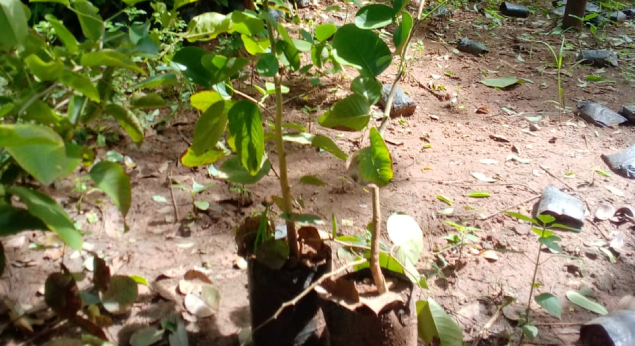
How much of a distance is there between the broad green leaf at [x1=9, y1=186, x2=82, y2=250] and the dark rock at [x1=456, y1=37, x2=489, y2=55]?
11.3ft

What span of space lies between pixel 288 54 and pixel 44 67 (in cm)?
46

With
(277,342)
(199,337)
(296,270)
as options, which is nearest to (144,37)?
(296,270)

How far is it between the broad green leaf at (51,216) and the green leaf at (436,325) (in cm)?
84

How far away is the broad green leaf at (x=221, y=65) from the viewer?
3.43ft

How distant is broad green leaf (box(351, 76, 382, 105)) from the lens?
1.15m

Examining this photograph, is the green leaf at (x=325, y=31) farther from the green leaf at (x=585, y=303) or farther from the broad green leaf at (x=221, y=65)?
the green leaf at (x=585, y=303)

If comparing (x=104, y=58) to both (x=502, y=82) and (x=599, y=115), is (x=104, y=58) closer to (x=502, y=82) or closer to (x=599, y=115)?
(x=599, y=115)

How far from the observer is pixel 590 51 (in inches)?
152

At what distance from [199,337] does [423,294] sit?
651mm

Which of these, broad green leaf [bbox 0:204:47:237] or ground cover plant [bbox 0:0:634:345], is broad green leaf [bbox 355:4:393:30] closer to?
ground cover plant [bbox 0:0:634:345]

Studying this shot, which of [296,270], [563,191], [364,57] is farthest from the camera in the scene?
[563,191]

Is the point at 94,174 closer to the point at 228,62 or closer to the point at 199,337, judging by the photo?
the point at 228,62

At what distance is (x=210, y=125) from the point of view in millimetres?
1128

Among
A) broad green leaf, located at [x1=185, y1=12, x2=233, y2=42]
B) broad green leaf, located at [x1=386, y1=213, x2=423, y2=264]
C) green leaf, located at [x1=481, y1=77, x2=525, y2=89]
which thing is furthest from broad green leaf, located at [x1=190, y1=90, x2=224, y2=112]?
green leaf, located at [x1=481, y1=77, x2=525, y2=89]
